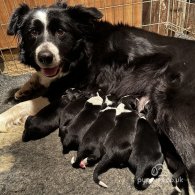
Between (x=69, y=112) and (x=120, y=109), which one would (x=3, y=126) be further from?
(x=120, y=109)

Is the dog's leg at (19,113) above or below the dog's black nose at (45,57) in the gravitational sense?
below

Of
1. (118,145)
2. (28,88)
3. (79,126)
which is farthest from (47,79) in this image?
(118,145)

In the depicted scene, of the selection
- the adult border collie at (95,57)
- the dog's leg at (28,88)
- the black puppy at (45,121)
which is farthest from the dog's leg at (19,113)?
the dog's leg at (28,88)

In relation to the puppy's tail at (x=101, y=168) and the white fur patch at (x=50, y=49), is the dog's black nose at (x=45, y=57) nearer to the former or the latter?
the white fur patch at (x=50, y=49)

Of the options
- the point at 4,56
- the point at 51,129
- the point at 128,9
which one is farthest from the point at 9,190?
the point at 128,9

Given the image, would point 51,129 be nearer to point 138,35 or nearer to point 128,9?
point 138,35

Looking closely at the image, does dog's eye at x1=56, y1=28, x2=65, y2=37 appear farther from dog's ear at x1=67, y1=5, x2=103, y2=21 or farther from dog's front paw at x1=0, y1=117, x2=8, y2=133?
dog's front paw at x1=0, y1=117, x2=8, y2=133

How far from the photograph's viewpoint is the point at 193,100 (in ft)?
7.13

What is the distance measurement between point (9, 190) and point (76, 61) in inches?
51.6

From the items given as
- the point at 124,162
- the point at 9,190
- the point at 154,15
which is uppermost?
the point at 154,15

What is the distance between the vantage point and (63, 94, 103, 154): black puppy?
2.32 m

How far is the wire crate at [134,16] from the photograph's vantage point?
13.1ft

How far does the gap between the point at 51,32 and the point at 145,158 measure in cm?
139

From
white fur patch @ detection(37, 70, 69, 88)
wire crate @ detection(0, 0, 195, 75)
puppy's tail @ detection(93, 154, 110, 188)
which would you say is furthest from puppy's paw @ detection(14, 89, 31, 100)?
puppy's tail @ detection(93, 154, 110, 188)
